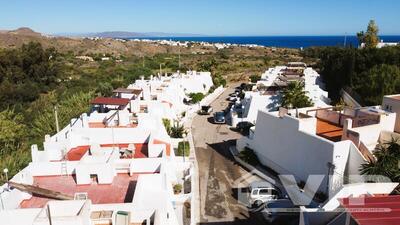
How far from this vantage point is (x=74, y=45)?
133 m

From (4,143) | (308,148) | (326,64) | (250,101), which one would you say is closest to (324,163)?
(308,148)

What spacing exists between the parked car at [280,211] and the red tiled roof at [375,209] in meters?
4.11

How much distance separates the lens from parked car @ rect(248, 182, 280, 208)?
19.2 metres

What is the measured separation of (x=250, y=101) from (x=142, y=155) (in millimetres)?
18200

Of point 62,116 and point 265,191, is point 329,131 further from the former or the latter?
point 62,116

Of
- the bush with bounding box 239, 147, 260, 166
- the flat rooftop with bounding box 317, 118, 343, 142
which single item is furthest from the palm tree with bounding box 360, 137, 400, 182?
the bush with bounding box 239, 147, 260, 166

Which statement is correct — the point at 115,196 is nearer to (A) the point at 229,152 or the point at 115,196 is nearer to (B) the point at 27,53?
(A) the point at 229,152

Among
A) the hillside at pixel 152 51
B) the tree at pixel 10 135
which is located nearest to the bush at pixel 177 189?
the tree at pixel 10 135

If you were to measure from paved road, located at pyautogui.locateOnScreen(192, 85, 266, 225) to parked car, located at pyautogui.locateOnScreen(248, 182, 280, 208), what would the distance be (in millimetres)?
716

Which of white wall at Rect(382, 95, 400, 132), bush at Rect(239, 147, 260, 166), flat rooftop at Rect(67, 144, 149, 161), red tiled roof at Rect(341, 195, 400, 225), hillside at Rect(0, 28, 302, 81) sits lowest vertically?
bush at Rect(239, 147, 260, 166)

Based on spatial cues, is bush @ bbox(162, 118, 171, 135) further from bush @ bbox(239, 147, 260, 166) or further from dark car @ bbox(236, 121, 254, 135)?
dark car @ bbox(236, 121, 254, 135)

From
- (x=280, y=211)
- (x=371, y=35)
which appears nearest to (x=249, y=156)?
(x=280, y=211)

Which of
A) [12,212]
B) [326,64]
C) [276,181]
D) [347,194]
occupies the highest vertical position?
[326,64]

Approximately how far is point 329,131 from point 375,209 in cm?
1056
